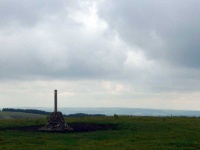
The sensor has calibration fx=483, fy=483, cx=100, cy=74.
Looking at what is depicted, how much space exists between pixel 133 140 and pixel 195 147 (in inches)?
217

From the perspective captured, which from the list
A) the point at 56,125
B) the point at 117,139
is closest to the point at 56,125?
the point at 56,125

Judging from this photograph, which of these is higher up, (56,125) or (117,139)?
(56,125)

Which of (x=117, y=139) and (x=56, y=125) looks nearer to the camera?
(x=117, y=139)

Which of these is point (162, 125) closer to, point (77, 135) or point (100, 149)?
point (77, 135)

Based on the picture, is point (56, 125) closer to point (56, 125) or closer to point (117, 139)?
point (56, 125)

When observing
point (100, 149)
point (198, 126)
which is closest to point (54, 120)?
point (198, 126)

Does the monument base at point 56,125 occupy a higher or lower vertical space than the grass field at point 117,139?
higher

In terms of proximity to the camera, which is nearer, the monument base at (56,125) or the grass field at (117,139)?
the grass field at (117,139)

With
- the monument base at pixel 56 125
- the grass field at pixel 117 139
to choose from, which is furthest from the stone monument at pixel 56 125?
the grass field at pixel 117 139

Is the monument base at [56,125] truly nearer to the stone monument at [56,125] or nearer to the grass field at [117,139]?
the stone monument at [56,125]

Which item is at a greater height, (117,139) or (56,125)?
(56,125)

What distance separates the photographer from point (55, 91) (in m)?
47.9

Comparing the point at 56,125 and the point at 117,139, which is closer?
the point at 117,139

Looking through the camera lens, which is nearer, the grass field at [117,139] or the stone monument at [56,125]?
the grass field at [117,139]
